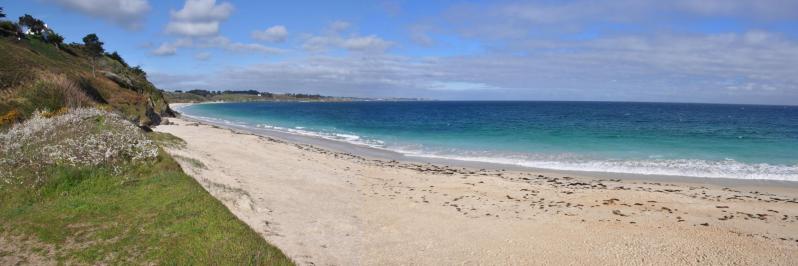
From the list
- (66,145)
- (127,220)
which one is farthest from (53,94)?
(127,220)

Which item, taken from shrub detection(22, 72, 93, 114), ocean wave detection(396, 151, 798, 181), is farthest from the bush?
ocean wave detection(396, 151, 798, 181)

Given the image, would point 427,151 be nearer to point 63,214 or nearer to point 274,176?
point 274,176

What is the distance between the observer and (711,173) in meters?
21.5

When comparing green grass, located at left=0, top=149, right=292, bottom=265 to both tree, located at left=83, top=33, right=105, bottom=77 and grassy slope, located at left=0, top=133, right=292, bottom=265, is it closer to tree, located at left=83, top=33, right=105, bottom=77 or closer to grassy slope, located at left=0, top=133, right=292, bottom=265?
grassy slope, located at left=0, top=133, right=292, bottom=265

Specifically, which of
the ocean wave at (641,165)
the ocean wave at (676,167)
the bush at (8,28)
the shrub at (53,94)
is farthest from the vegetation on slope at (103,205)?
the bush at (8,28)

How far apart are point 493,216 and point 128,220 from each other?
28.7 ft

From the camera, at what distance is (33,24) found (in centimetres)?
4666

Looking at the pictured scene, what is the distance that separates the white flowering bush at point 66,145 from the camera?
11.8 m

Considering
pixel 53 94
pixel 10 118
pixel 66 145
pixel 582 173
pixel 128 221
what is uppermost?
pixel 53 94

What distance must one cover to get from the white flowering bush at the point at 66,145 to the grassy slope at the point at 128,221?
1.85ft

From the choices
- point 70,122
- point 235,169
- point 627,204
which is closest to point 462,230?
point 627,204

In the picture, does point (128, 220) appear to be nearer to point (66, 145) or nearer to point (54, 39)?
point (66, 145)

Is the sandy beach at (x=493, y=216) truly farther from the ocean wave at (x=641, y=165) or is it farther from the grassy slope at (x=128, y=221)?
the ocean wave at (x=641, y=165)

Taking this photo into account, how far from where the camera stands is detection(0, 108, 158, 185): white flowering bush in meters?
11.8
